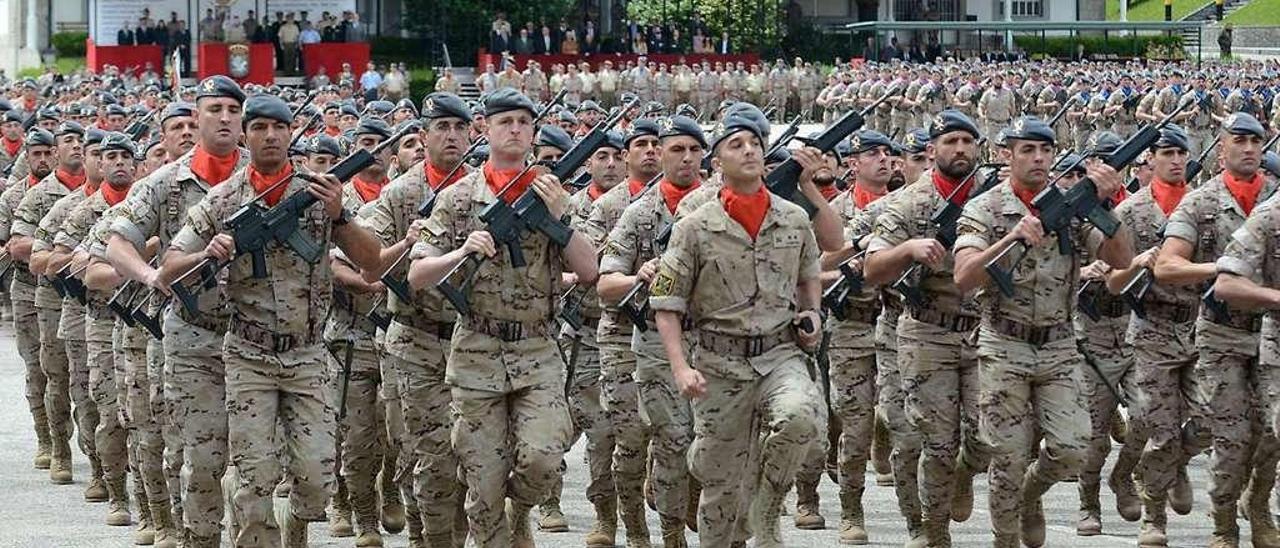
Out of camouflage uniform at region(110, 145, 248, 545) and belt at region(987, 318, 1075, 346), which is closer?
camouflage uniform at region(110, 145, 248, 545)

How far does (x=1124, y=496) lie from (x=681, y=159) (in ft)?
11.4

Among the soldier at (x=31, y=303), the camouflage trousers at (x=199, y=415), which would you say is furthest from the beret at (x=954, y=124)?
the soldier at (x=31, y=303)

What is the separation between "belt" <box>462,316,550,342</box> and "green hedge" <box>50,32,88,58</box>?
171 ft

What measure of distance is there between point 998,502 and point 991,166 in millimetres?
1983

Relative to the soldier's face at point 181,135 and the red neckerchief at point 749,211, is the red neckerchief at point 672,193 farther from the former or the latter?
the soldier's face at point 181,135

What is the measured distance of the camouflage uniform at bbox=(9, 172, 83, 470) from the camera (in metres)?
15.2

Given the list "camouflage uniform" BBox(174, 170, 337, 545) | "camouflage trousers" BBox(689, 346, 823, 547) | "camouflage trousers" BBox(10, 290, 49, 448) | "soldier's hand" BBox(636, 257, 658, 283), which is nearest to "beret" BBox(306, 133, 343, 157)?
"camouflage trousers" BBox(10, 290, 49, 448)

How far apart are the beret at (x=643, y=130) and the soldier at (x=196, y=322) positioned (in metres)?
2.93

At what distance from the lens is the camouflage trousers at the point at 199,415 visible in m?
10.8

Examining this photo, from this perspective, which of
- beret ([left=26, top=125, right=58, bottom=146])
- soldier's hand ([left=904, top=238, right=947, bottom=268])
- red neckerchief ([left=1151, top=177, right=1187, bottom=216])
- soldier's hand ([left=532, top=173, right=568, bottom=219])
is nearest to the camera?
soldier's hand ([left=532, top=173, right=568, bottom=219])

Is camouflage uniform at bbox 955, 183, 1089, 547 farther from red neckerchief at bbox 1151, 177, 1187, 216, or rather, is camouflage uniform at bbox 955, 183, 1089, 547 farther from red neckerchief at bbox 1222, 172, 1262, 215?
red neckerchief at bbox 1151, 177, 1187, 216

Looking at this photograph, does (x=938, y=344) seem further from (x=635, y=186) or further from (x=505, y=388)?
(x=505, y=388)

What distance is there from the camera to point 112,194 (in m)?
13.7

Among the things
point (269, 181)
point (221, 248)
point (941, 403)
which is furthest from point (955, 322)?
point (221, 248)
